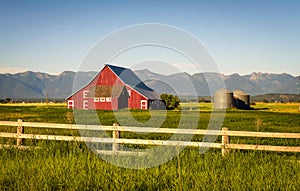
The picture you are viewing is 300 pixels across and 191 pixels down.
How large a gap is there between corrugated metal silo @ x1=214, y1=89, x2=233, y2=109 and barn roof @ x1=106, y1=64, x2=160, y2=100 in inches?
592

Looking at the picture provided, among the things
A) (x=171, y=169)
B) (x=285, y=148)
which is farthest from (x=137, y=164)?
(x=285, y=148)

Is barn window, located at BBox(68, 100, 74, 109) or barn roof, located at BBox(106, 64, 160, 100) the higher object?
barn roof, located at BBox(106, 64, 160, 100)

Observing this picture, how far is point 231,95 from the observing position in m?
76.6

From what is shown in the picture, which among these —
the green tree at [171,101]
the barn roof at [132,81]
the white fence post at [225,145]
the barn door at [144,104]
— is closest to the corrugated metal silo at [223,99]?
the green tree at [171,101]

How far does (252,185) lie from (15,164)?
549cm

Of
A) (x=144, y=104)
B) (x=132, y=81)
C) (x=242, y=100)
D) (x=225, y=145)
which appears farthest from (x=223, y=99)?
(x=225, y=145)

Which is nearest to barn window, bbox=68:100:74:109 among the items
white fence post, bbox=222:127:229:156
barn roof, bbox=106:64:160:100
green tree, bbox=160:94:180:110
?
barn roof, bbox=106:64:160:100

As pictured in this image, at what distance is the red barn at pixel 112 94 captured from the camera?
197ft

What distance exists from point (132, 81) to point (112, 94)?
26.2 feet

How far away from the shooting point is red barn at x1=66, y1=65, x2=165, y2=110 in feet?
197

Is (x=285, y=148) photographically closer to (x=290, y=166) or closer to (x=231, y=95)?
(x=290, y=166)

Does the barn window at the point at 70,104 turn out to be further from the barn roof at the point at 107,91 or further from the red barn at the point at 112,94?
the barn roof at the point at 107,91

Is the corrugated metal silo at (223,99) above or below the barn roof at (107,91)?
below

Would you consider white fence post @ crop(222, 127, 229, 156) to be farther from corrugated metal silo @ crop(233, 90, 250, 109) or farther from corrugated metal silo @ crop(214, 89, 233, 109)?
corrugated metal silo @ crop(233, 90, 250, 109)
